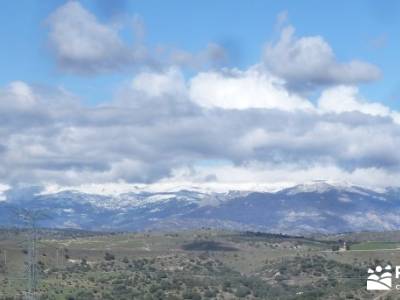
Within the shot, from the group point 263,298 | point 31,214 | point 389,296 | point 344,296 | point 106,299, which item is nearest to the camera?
point 31,214

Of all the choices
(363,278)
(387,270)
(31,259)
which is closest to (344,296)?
(387,270)

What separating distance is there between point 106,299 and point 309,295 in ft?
133

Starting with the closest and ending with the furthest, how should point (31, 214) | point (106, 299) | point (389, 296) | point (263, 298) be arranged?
point (31, 214) < point (389, 296) < point (106, 299) < point (263, 298)

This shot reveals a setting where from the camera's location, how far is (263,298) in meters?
196

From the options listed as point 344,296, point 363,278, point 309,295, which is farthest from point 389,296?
point 363,278

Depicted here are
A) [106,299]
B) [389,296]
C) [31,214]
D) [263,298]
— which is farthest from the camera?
[263,298]

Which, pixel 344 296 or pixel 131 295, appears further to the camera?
pixel 131 295

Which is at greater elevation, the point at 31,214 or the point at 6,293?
the point at 31,214

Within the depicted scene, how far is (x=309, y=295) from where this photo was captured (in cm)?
17050

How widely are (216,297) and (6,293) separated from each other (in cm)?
4252

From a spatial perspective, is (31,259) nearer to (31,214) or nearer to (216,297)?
(31,214)

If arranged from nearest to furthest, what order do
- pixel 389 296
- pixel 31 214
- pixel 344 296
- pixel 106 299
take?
pixel 31 214 → pixel 389 296 → pixel 344 296 → pixel 106 299

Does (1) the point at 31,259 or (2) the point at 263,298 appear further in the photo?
(2) the point at 263,298

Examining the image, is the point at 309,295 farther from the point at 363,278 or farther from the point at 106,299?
the point at 106,299
